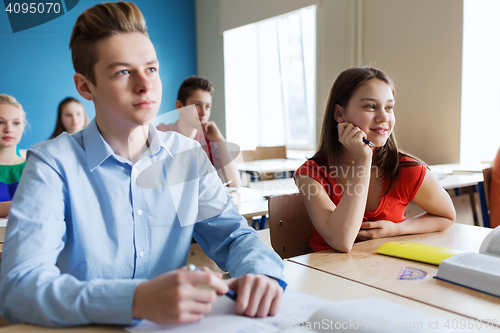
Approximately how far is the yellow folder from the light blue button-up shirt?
0.39m

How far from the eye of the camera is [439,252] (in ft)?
3.40

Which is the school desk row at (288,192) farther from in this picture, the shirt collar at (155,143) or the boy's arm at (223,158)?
the shirt collar at (155,143)

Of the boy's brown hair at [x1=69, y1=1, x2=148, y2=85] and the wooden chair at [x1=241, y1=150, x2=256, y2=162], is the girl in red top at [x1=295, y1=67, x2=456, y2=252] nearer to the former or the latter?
the boy's brown hair at [x1=69, y1=1, x2=148, y2=85]

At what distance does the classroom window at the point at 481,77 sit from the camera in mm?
3590

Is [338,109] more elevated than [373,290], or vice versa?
[338,109]

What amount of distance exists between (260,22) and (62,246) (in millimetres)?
5415

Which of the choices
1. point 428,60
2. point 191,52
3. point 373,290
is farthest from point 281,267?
point 191,52

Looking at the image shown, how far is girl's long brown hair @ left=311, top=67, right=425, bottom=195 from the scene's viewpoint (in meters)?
1.47

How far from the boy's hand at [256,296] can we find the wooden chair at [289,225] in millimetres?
711

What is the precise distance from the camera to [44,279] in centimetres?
69

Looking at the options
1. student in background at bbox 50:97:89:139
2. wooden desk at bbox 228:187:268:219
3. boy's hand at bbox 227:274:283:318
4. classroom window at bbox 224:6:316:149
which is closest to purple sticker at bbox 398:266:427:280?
boy's hand at bbox 227:274:283:318

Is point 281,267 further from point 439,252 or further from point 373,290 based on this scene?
point 439,252

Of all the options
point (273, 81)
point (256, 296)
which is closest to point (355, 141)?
point (256, 296)

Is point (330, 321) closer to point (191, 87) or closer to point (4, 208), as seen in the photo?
point (4, 208)
